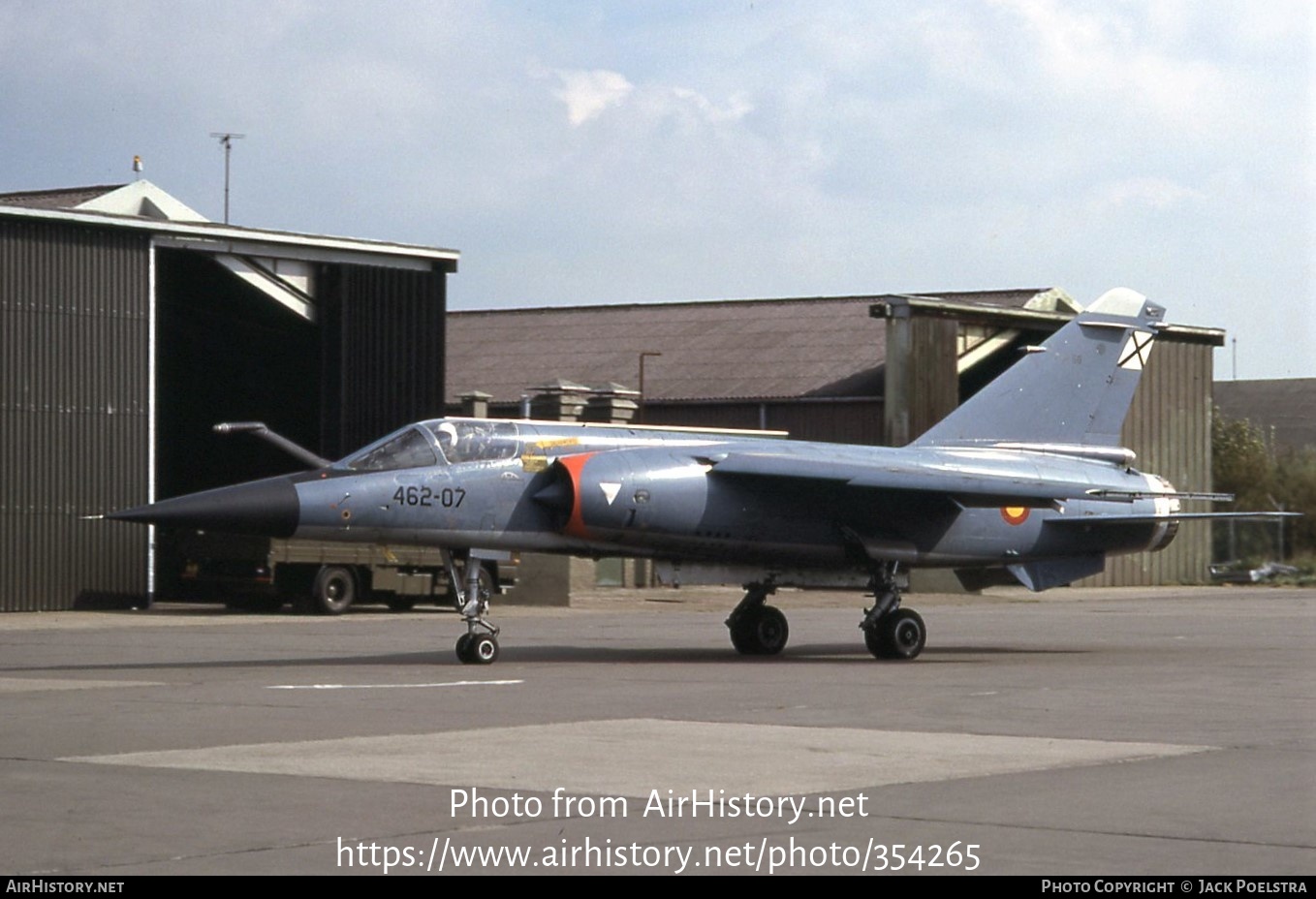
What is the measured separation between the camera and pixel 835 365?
44.8 m

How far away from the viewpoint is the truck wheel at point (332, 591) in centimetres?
2988

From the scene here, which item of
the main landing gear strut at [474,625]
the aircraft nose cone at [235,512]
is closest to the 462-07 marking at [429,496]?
the main landing gear strut at [474,625]

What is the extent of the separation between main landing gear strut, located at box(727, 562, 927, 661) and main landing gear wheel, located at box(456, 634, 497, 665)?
3.16 meters

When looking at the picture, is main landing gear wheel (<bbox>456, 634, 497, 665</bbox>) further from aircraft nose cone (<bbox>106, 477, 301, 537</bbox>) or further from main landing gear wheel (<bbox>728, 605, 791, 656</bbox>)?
main landing gear wheel (<bbox>728, 605, 791, 656</bbox>)

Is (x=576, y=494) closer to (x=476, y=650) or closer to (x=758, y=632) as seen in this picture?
(x=476, y=650)

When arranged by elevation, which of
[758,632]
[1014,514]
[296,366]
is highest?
[296,366]

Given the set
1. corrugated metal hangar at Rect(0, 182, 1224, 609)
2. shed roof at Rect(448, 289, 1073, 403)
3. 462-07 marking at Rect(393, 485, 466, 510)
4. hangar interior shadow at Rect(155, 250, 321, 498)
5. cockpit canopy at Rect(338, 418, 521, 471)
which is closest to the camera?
462-07 marking at Rect(393, 485, 466, 510)

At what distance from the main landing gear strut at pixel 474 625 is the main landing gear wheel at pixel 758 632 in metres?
3.29

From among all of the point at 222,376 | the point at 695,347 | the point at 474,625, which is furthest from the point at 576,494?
the point at 695,347

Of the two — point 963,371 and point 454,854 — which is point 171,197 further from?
point 454,854

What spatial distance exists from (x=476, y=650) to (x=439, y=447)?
210 cm

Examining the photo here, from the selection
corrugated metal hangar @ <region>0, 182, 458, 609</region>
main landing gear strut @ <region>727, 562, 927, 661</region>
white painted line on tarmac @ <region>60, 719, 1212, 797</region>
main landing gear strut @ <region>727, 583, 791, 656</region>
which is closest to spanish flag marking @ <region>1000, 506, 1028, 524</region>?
main landing gear strut @ <region>727, 562, 927, 661</region>

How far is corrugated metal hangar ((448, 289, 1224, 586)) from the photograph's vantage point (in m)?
39.9

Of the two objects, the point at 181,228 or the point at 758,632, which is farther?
the point at 181,228
